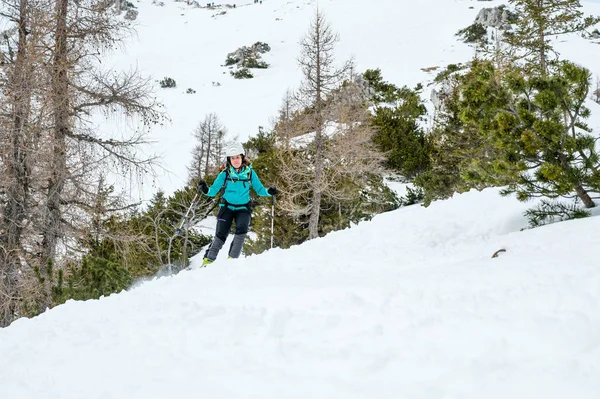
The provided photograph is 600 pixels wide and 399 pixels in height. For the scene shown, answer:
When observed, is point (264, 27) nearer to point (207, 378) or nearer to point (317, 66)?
point (317, 66)

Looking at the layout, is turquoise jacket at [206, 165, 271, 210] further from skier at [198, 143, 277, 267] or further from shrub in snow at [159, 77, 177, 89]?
shrub in snow at [159, 77, 177, 89]

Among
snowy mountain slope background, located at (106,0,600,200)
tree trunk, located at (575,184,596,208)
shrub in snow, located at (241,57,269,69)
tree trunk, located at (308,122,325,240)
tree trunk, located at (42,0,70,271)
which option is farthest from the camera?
shrub in snow, located at (241,57,269,69)

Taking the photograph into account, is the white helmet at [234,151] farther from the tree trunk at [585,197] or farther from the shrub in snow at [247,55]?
the shrub in snow at [247,55]

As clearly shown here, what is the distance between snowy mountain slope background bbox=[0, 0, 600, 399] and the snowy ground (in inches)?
0.5

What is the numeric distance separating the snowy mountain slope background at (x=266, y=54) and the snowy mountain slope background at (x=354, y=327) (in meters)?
23.0

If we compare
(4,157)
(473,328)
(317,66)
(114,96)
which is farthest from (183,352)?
(317,66)

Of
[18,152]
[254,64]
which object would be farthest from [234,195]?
[254,64]

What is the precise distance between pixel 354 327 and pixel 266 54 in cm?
6448

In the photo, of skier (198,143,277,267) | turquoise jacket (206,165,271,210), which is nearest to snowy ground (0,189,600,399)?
skier (198,143,277,267)

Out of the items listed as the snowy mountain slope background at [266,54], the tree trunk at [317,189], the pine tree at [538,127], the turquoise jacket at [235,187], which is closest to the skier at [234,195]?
the turquoise jacket at [235,187]

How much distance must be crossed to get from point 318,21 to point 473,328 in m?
16.6

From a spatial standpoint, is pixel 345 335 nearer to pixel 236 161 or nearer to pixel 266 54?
pixel 236 161

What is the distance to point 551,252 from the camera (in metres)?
4.48

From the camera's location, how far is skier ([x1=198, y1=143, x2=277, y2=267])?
6.73m
